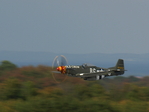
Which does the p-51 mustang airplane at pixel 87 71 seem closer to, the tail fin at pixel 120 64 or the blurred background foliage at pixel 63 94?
the tail fin at pixel 120 64

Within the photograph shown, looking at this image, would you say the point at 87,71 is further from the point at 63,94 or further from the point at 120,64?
the point at 63,94

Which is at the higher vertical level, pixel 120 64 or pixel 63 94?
pixel 120 64

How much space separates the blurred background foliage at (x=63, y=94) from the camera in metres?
42.8

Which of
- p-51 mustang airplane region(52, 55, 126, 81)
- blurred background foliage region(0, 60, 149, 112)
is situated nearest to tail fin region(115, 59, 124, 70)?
p-51 mustang airplane region(52, 55, 126, 81)

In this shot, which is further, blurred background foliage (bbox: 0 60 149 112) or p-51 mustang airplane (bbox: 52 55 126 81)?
blurred background foliage (bbox: 0 60 149 112)

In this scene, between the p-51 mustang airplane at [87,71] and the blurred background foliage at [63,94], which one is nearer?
the p-51 mustang airplane at [87,71]

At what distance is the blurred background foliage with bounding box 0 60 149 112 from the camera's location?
4284cm

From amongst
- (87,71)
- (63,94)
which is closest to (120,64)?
(87,71)

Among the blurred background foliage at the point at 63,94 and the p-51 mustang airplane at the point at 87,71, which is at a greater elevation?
the p-51 mustang airplane at the point at 87,71

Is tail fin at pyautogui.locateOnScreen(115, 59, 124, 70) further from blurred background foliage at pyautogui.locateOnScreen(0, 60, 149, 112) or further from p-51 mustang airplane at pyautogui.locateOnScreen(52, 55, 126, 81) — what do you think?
blurred background foliage at pyautogui.locateOnScreen(0, 60, 149, 112)

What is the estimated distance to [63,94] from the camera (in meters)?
57.9

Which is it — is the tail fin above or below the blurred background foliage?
above

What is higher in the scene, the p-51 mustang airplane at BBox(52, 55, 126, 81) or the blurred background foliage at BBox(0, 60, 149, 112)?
the p-51 mustang airplane at BBox(52, 55, 126, 81)

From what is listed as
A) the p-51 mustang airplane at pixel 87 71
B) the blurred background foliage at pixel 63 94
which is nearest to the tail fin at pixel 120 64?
the p-51 mustang airplane at pixel 87 71
